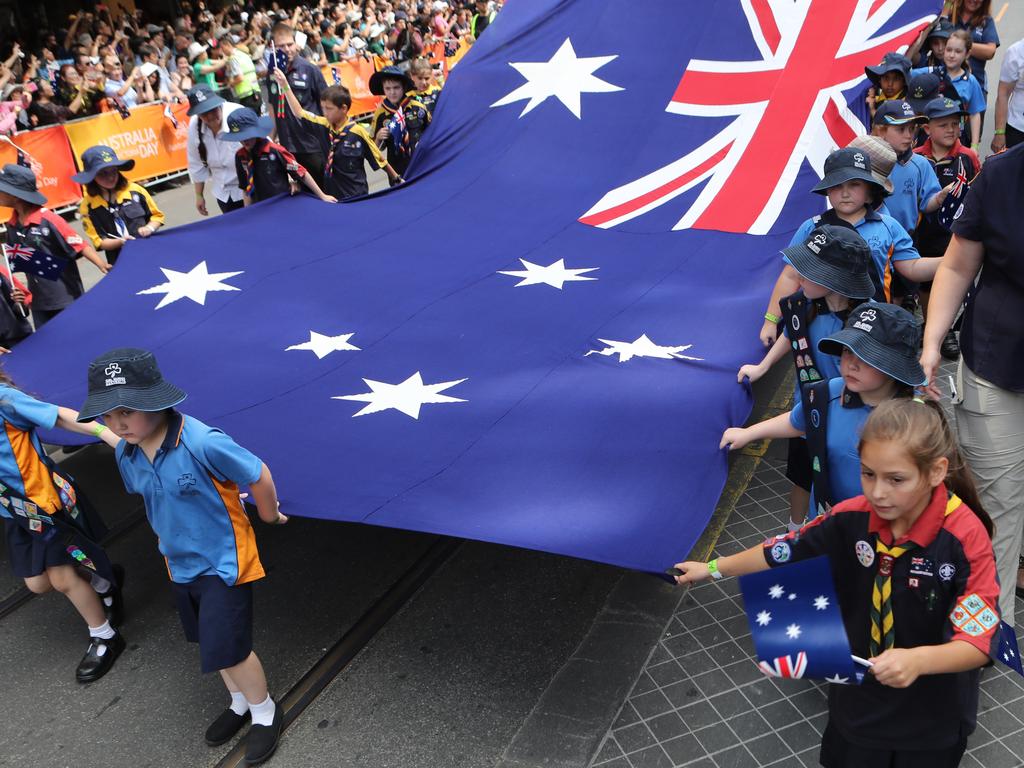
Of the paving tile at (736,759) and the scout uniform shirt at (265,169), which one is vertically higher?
the scout uniform shirt at (265,169)

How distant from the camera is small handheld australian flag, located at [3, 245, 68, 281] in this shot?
6102 mm

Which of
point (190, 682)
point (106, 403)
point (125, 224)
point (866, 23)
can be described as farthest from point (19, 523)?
point (866, 23)

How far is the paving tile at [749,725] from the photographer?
355 cm

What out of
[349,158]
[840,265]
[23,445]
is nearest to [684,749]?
[840,265]

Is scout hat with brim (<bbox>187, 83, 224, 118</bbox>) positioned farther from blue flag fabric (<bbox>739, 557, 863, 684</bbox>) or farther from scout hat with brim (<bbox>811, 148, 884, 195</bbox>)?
blue flag fabric (<bbox>739, 557, 863, 684</bbox>)

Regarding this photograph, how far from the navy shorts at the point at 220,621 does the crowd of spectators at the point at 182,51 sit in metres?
10.00

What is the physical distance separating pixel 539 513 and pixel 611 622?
2.99 ft

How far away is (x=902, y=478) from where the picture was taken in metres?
2.28

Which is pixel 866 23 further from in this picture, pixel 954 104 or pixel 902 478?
pixel 902 478

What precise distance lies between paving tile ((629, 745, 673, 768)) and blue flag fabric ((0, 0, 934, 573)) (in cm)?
74

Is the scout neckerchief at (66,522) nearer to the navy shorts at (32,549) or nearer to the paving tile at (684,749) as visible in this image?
the navy shorts at (32,549)

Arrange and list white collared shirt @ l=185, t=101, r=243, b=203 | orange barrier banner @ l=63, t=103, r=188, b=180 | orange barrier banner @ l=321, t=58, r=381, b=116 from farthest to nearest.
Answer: orange barrier banner @ l=321, t=58, r=381, b=116
orange barrier banner @ l=63, t=103, r=188, b=180
white collared shirt @ l=185, t=101, r=243, b=203

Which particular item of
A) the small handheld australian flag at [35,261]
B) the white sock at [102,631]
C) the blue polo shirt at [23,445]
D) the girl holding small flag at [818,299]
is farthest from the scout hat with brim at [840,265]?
the small handheld australian flag at [35,261]

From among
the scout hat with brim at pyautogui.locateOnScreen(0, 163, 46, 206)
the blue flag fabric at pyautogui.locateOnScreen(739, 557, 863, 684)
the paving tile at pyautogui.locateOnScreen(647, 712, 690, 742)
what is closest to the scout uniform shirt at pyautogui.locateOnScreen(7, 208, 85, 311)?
the scout hat with brim at pyautogui.locateOnScreen(0, 163, 46, 206)
